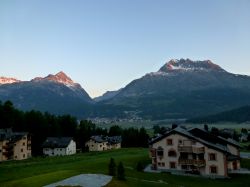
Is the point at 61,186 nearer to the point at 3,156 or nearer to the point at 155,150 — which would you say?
the point at 155,150

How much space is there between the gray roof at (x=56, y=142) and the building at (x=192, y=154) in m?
63.3

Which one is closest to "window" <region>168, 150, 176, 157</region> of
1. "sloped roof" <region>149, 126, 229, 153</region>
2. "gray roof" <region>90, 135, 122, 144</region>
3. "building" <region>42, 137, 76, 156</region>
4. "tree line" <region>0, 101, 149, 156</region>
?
"sloped roof" <region>149, 126, 229, 153</region>

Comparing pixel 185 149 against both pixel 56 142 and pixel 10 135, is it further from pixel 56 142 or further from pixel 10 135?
pixel 56 142

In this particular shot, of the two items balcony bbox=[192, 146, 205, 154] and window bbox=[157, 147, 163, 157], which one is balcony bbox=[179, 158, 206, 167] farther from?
window bbox=[157, 147, 163, 157]

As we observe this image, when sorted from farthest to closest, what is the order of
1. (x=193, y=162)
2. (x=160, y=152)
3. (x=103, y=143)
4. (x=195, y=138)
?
(x=103, y=143) → (x=160, y=152) → (x=195, y=138) → (x=193, y=162)

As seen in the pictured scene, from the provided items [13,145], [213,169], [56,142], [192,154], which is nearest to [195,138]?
[192,154]

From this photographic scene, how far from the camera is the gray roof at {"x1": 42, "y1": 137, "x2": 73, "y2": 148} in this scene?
146m

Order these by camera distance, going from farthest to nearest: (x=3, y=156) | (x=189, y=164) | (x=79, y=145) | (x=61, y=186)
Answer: (x=79, y=145), (x=3, y=156), (x=189, y=164), (x=61, y=186)

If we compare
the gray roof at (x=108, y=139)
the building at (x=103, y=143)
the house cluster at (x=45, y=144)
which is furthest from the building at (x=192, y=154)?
the gray roof at (x=108, y=139)

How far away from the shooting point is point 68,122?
6619 inches

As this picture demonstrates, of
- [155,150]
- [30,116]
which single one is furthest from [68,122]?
[155,150]

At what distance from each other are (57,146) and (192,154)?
72.9 m

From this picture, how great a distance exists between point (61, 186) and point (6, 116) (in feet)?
331

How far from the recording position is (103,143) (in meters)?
175
